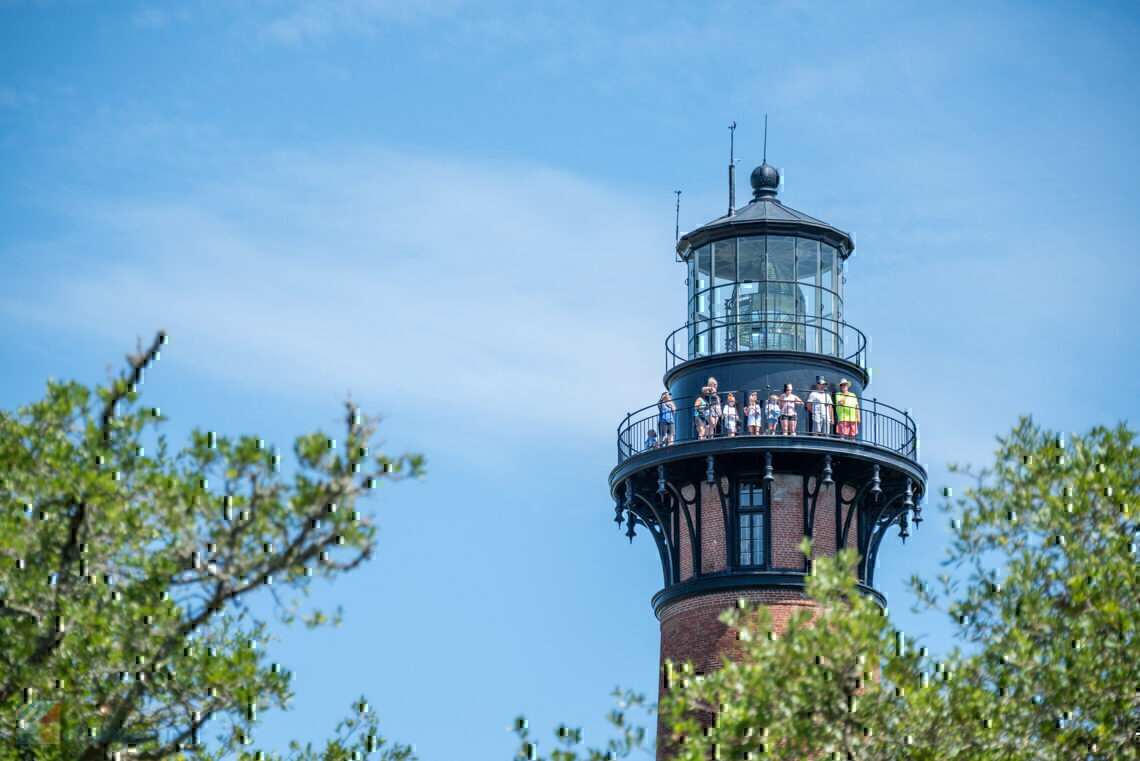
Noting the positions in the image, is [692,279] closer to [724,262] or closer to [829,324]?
[724,262]

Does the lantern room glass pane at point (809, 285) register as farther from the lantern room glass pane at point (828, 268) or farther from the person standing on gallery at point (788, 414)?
the person standing on gallery at point (788, 414)

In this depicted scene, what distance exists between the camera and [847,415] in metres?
37.7

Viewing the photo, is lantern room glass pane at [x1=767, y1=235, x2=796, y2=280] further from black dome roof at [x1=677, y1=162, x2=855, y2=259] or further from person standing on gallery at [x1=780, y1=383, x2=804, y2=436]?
person standing on gallery at [x1=780, y1=383, x2=804, y2=436]

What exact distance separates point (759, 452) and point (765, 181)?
7.39 metres

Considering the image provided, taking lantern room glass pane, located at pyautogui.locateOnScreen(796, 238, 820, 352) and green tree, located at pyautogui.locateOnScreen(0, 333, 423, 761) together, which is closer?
green tree, located at pyautogui.locateOnScreen(0, 333, 423, 761)

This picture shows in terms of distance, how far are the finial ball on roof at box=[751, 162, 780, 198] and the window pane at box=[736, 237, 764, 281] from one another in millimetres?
1753

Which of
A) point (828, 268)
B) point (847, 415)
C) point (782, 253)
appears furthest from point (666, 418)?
point (828, 268)

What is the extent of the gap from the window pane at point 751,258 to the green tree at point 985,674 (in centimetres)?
1769

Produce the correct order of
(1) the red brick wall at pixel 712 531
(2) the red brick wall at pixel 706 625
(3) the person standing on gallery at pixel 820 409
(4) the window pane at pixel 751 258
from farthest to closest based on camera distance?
(4) the window pane at pixel 751 258 < (3) the person standing on gallery at pixel 820 409 < (1) the red brick wall at pixel 712 531 < (2) the red brick wall at pixel 706 625

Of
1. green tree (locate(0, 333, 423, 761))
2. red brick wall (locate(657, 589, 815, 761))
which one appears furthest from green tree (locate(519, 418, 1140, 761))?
red brick wall (locate(657, 589, 815, 761))

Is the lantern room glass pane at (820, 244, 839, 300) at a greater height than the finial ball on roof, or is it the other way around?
the finial ball on roof

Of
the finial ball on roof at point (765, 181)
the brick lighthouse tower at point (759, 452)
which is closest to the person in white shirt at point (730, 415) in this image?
the brick lighthouse tower at point (759, 452)

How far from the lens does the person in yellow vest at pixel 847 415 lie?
123 feet

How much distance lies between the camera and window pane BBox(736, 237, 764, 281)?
4000 centimetres
